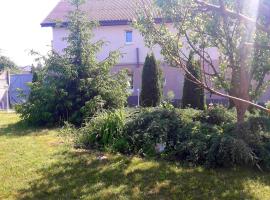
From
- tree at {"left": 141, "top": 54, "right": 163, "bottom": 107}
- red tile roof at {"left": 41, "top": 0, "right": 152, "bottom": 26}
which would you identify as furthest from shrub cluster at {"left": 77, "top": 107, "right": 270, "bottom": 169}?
red tile roof at {"left": 41, "top": 0, "right": 152, "bottom": 26}

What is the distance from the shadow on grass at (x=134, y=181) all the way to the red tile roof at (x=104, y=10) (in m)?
16.1

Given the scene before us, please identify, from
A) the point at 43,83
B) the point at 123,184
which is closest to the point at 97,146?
the point at 123,184

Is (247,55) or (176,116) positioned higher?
(247,55)

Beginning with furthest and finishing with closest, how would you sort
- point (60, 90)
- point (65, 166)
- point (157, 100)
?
point (157, 100)
point (60, 90)
point (65, 166)

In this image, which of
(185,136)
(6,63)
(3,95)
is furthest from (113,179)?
(6,63)

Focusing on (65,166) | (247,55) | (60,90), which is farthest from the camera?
(60,90)

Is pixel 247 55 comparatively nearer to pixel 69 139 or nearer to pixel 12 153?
pixel 69 139

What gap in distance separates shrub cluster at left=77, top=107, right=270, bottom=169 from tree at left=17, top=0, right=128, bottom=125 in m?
2.90

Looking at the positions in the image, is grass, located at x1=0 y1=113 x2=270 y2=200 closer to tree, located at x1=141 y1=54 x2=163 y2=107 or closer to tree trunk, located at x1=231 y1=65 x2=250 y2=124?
tree trunk, located at x1=231 y1=65 x2=250 y2=124

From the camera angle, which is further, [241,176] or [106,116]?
[106,116]

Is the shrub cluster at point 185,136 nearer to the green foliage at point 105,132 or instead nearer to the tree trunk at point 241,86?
the green foliage at point 105,132

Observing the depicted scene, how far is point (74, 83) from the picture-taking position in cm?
1117

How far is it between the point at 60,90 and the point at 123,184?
6.07 meters

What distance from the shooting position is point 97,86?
1091 cm
